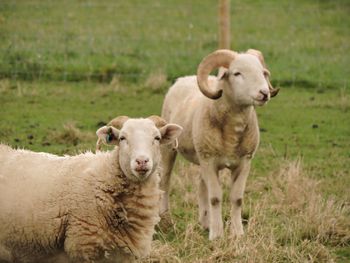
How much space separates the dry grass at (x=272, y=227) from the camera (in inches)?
291

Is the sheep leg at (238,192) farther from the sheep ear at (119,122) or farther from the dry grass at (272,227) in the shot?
the sheep ear at (119,122)

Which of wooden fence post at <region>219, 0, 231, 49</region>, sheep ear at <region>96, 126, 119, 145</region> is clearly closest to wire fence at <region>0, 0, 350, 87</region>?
wooden fence post at <region>219, 0, 231, 49</region>

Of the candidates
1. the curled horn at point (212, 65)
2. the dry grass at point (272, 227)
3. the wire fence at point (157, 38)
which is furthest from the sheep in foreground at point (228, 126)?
the wire fence at point (157, 38)

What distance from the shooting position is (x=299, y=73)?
16234 millimetres

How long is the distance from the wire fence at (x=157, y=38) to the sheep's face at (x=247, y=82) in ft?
21.1

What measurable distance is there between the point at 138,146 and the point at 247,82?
2239mm

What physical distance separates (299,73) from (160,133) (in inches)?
380

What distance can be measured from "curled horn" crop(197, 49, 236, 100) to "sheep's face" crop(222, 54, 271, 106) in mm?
105

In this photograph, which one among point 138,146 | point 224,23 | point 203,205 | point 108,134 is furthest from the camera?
point 224,23

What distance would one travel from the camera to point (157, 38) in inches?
741

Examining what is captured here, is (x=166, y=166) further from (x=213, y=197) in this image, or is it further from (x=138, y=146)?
(x=138, y=146)

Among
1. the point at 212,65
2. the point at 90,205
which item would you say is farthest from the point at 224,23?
the point at 90,205

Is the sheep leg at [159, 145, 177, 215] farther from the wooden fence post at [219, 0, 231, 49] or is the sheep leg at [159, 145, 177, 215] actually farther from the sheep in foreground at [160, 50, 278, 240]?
the wooden fence post at [219, 0, 231, 49]

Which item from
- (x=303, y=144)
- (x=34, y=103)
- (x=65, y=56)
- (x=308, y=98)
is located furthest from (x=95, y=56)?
(x=303, y=144)
